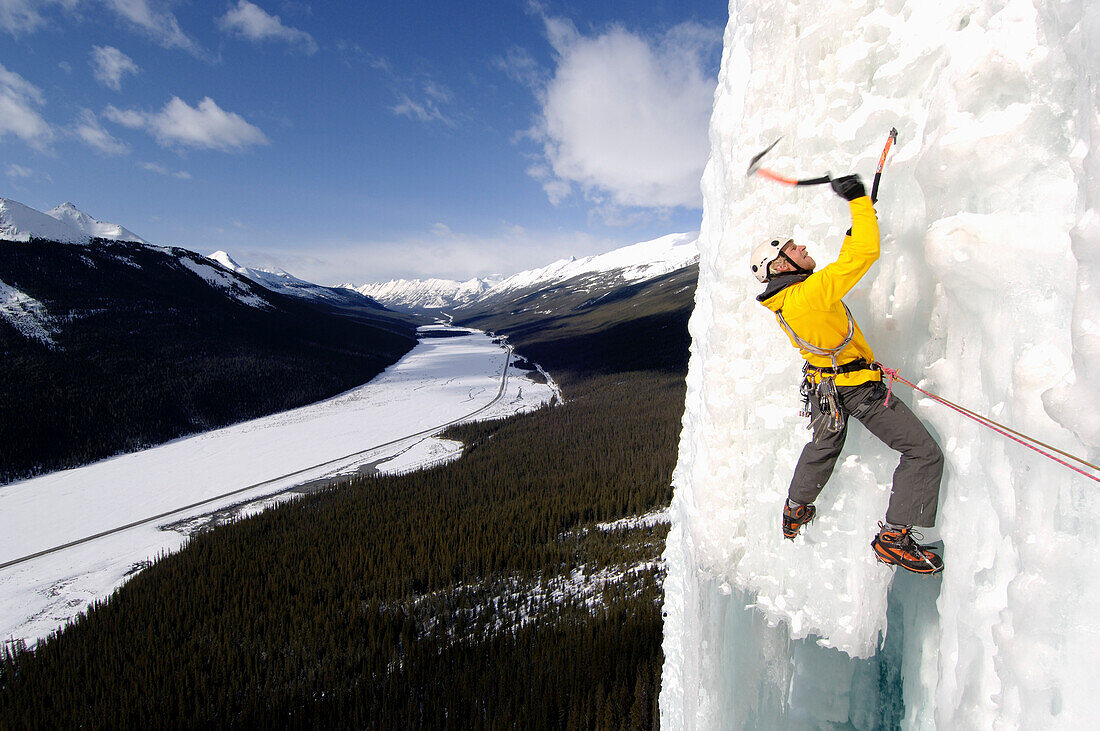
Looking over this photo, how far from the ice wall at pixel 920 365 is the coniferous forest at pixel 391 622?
18.3 ft

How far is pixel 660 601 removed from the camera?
10.9 meters

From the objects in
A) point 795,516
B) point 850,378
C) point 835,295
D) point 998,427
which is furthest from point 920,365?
point 795,516

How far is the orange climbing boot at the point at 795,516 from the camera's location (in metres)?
3.00

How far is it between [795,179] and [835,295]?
1.43m

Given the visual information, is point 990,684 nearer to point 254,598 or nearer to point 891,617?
point 891,617

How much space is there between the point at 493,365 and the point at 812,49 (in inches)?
2480

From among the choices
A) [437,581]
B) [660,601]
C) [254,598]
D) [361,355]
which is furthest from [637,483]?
[361,355]

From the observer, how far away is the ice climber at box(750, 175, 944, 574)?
7.75 ft

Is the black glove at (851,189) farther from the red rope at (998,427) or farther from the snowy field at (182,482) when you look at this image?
the snowy field at (182,482)

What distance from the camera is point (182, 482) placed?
78.4 feet

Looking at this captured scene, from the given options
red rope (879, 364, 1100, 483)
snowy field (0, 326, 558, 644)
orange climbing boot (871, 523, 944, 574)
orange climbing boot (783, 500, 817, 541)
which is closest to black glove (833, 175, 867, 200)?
red rope (879, 364, 1100, 483)

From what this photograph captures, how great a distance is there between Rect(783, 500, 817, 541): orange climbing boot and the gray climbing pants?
517 mm

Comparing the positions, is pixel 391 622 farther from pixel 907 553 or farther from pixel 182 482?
pixel 182 482

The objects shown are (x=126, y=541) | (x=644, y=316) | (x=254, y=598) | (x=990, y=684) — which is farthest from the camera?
(x=644, y=316)
